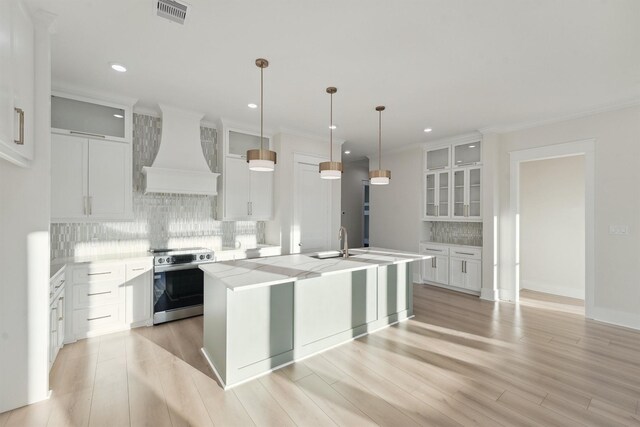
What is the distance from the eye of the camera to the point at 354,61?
265 cm

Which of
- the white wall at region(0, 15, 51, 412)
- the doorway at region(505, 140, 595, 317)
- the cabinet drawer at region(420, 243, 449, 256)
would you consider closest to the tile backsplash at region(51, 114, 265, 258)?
the white wall at region(0, 15, 51, 412)

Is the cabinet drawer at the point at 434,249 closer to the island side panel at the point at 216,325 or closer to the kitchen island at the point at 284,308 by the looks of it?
the kitchen island at the point at 284,308

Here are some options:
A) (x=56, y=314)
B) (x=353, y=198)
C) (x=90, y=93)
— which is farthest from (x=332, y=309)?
(x=353, y=198)

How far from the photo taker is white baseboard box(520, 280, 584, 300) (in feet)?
15.8

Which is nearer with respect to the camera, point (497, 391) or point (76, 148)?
point (497, 391)

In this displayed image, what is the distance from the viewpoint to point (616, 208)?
364 centimetres

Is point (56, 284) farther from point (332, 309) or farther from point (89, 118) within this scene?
point (332, 309)

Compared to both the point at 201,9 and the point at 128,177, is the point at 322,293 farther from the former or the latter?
the point at 128,177

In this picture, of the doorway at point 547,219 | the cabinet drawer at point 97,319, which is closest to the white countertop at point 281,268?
the cabinet drawer at point 97,319

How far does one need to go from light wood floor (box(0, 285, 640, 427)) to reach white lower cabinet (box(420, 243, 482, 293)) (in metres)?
1.51

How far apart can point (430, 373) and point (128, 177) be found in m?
3.93

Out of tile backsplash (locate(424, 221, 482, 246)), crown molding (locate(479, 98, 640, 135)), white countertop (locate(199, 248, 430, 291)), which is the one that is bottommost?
white countertop (locate(199, 248, 430, 291))

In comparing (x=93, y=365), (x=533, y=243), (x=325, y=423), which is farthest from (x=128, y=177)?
(x=533, y=243)

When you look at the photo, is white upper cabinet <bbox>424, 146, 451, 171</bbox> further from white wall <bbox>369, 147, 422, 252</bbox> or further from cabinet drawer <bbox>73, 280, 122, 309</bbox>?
cabinet drawer <bbox>73, 280, 122, 309</bbox>
